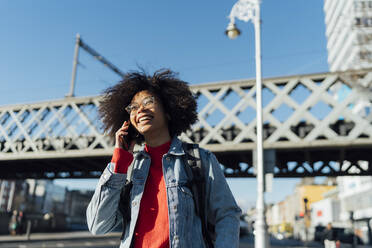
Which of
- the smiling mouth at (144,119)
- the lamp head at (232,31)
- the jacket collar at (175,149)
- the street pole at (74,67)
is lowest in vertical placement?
the jacket collar at (175,149)

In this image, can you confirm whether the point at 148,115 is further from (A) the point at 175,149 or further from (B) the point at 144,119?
(A) the point at 175,149

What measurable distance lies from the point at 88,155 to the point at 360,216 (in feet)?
135

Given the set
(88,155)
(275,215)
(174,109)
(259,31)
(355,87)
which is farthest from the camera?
(275,215)

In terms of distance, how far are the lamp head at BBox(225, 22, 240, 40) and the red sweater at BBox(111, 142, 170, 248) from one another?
11710 millimetres

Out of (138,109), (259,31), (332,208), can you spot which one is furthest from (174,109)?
(332,208)

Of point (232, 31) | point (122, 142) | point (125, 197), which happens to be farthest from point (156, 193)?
point (232, 31)

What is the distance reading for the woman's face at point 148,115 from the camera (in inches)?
100

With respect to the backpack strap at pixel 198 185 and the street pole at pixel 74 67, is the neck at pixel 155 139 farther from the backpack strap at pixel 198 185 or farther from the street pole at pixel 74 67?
the street pole at pixel 74 67

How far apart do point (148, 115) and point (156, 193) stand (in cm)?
61

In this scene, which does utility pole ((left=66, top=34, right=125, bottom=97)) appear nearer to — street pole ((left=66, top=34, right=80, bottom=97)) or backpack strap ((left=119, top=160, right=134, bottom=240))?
street pole ((left=66, top=34, right=80, bottom=97))

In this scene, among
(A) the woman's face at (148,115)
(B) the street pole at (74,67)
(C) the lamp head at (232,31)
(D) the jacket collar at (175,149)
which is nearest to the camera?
(D) the jacket collar at (175,149)

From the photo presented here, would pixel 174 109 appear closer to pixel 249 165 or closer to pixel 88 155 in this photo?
pixel 88 155

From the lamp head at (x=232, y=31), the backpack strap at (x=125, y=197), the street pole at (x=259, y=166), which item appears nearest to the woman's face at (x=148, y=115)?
the backpack strap at (x=125, y=197)

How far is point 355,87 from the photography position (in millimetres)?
15922
